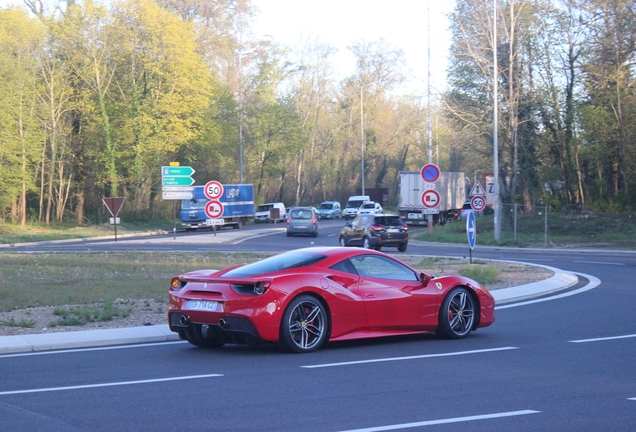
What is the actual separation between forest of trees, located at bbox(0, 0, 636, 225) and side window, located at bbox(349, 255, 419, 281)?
1058 inches

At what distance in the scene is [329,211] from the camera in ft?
243

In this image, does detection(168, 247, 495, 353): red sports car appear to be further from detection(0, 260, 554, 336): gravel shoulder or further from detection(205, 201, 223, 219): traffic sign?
detection(205, 201, 223, 219): traffic sign

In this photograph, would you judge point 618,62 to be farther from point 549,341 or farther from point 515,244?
point 549,341

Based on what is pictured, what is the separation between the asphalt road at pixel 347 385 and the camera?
6438 mm

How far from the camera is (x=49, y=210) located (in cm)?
5781

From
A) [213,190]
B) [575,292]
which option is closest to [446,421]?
[575,292]

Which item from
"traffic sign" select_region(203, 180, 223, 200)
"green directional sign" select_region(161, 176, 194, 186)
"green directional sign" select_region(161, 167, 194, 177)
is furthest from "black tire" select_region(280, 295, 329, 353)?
"green directional sign" select_region(161, 167, 194, 177)

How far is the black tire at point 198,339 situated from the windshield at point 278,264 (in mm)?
806

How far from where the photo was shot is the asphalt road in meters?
6.44

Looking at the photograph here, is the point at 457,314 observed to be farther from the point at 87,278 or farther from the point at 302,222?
the point at 302,222

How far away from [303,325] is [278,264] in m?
0.96

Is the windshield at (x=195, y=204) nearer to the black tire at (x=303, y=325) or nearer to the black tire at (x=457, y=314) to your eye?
the black tire at (x=457, y=314)

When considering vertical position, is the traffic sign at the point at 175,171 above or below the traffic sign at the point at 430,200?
above

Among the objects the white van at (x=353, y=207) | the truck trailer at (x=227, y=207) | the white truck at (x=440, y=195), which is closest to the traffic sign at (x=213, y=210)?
the truck trailer at (x=227, y=207)
